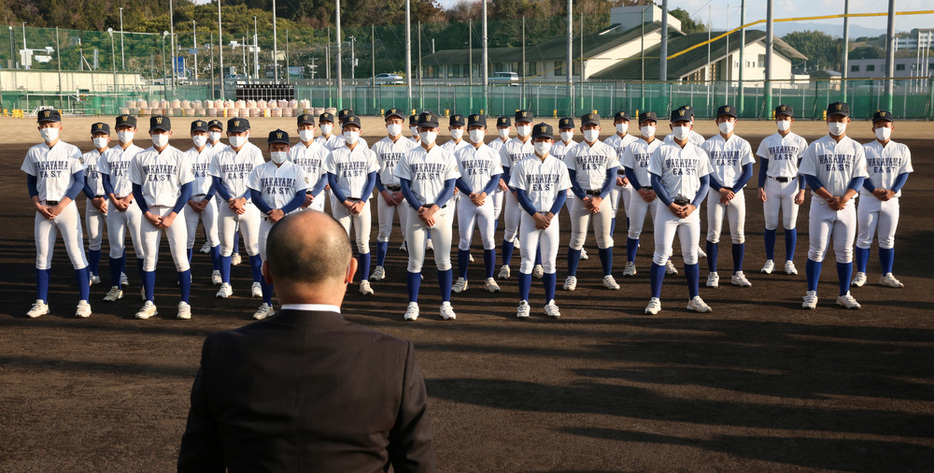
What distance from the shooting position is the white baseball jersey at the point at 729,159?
1155cm

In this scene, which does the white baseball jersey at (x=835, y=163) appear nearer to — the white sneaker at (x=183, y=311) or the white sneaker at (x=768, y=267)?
the white sneaker at (x=768, y=267)

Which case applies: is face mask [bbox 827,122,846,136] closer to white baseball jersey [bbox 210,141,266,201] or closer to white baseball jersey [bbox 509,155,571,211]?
white baseball jersey [bbox 509,155,571,211]

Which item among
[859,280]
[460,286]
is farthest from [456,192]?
[859,280]

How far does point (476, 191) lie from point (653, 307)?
2.71m

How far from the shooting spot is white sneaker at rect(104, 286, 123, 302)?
1084 centimetres

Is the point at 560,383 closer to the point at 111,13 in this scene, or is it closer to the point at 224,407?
the point at 224,407

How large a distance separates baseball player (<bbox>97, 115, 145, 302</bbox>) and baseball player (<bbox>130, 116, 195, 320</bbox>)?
1.11 feet

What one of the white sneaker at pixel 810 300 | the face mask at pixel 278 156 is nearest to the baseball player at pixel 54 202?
the face mask at pixel 278 156

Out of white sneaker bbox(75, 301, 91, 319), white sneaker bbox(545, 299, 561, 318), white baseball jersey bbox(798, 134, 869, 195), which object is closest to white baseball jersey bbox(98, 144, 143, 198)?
white sneaker bbox(75, 301, 91, 319)

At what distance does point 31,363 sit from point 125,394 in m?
1.60

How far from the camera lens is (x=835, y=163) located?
1030 cm

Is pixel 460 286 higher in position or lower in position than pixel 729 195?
lower

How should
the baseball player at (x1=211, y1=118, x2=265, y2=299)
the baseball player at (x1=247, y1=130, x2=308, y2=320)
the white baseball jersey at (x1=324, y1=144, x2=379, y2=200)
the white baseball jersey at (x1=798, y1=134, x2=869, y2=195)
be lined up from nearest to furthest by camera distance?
the baseball player at (x1=247, y1=130, x2=308, y2=320), the white baseball jersey at (x1=798, y1=134, x2=869, y2=195), the baseball player at (x1=211, y1=118, x2=265, y2=299), the white baseball jersey at (x1=324, y1=144, x2=379, y2=200)

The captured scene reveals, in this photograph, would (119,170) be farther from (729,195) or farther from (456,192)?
(729,195)
